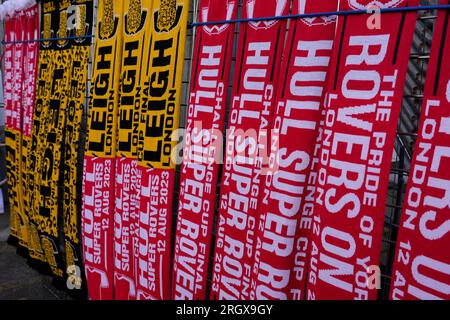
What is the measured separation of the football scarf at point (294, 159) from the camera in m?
1.74

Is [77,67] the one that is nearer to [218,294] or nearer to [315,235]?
[218,294]

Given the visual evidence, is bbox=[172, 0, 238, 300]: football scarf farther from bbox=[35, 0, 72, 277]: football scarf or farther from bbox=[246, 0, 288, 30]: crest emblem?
bbox=[35, 0, 72, 277]: football scarf

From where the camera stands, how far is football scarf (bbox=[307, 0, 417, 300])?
1510 mm

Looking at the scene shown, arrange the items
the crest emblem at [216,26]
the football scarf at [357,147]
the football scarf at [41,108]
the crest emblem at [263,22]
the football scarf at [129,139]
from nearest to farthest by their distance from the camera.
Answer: the football scarf at [357,147], the crest emblem at [263,22], the crest emblem at [216,26], the football scarf at [129,139], the football scarf at [41,108]

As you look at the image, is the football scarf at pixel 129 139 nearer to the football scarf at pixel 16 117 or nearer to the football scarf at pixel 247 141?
the football scarf at pixel 247 141

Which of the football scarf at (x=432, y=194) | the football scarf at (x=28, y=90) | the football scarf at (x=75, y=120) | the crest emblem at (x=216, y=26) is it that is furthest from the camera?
the football scarf at (x=28, y=90)

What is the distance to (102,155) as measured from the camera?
283cm

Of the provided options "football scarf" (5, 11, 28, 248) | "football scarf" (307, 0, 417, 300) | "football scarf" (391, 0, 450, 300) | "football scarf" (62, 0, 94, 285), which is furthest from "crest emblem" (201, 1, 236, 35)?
"football scarf" (5, 11, 28, 248)

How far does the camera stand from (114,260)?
2881mm

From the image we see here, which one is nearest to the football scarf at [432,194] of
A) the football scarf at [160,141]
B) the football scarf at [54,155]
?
the football scarf at [160,141]

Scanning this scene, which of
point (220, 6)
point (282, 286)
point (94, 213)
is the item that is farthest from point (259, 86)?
point (94, 213)

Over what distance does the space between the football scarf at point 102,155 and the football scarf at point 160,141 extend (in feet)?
1.26

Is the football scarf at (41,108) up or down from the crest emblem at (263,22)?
down
